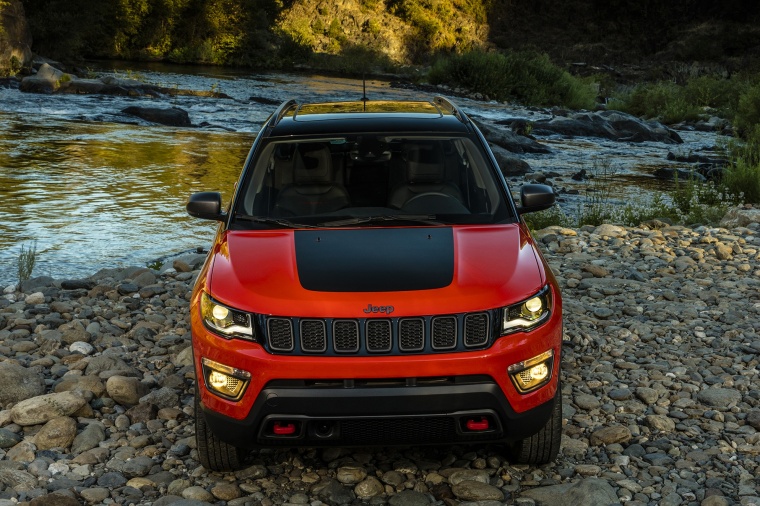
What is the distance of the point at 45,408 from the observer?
4930mm

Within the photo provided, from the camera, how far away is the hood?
12.6ft

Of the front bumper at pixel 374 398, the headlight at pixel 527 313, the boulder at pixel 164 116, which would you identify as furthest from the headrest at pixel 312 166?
the boulder at pixel 164 116

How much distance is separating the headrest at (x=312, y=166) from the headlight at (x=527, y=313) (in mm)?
1827

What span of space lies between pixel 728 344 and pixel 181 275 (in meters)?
4.92

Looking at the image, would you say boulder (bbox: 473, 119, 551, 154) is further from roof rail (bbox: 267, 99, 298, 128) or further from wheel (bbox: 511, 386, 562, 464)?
wheel (bbox: 511, 386, 562, 464)

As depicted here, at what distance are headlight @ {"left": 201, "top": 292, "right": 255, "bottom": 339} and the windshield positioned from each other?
862 millimetres

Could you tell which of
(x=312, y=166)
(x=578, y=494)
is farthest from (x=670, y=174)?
(x=578, y=494)

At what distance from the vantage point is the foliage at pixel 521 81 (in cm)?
3662

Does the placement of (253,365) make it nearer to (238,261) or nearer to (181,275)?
(238,261)

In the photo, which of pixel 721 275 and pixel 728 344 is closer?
pixel 728 344

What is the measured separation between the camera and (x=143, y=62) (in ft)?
161

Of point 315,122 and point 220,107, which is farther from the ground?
point 315,122

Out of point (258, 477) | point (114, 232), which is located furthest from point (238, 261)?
point (114, 232)

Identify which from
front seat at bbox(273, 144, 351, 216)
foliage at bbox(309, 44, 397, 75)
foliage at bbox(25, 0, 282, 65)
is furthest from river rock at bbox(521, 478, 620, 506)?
foliage at bbox(309, 44, 397, 75)
